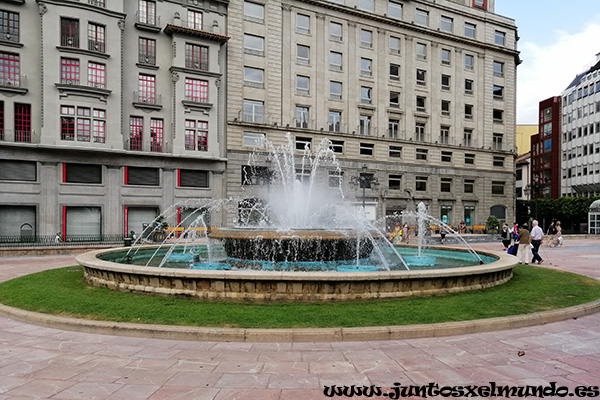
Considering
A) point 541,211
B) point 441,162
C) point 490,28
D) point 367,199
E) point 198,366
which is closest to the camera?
point 198,366

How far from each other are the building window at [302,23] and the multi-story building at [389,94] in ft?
0.34

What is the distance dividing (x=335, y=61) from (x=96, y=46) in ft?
74.4

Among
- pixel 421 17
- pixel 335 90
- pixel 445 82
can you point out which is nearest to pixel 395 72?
→ pixel 445 82

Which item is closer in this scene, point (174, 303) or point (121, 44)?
point (174, 303)

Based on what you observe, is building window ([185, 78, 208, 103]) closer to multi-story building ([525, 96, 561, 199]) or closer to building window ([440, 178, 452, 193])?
building window ([440, 178, 452, 193])

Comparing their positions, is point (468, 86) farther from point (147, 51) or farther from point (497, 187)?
point (147, 51)

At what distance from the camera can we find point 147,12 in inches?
1404

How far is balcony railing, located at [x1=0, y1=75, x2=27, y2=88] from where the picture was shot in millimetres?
30391

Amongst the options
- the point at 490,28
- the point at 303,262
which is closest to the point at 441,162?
the point at 490,28

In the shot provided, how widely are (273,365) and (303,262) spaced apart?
21.9ft

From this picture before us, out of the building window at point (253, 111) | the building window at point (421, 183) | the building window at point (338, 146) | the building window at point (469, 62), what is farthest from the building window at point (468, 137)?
the building window at point (253, 111)

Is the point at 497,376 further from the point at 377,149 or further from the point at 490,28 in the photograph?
the point at 490,28

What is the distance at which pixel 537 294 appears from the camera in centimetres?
991

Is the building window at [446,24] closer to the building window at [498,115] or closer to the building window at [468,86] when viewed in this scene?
the building window at [468,86]
